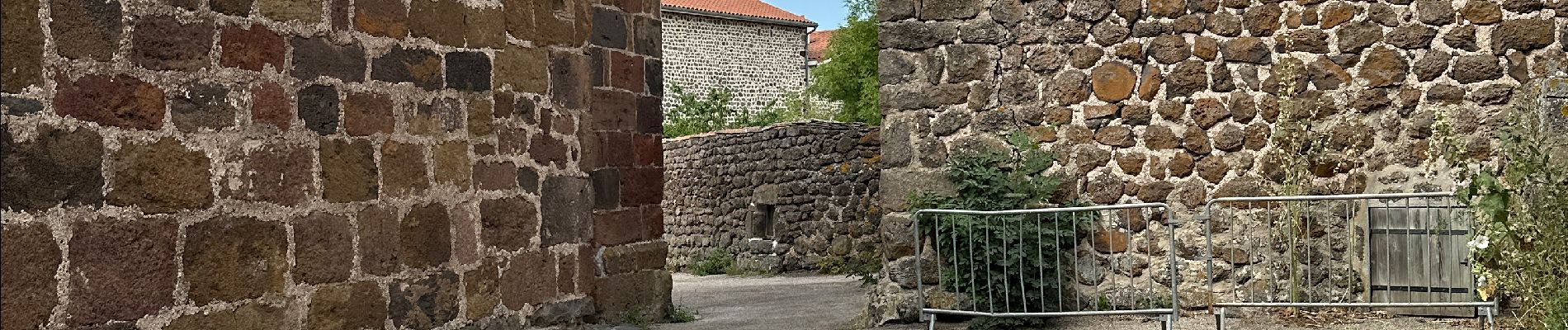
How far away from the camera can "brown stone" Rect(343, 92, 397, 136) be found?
3.93m

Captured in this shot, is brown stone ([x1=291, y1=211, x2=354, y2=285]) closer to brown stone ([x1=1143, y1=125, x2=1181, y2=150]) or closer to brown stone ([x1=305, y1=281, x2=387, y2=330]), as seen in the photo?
brown stone ([x1=305, y1=281, x2=387, y2=330])

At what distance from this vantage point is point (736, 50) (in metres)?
36.7

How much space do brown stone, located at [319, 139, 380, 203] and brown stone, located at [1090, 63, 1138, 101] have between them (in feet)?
12.3

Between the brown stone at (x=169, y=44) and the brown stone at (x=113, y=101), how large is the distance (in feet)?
0.21

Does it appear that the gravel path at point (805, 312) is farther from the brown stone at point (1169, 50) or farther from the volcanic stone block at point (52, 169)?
the volcanic stone block at point (52, 169)

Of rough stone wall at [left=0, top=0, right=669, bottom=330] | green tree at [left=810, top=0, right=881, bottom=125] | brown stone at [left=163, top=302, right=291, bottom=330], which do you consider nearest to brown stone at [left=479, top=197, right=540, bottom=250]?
rough stone wall at [left=0, top=0, right=669, bottom=330]

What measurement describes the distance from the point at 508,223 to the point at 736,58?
105 feet

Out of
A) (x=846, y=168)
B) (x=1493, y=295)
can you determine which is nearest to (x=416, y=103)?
(x=1493, y=295)

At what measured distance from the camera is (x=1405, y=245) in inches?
238

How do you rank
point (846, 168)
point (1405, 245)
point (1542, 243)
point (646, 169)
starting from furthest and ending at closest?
1. point (846, 168)
2. point (646, 169)
3. point (1405, 245)
4. point (1542, 243)

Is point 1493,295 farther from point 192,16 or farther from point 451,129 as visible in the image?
point 192,16

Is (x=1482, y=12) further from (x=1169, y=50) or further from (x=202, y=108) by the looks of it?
(x=202, y=108)

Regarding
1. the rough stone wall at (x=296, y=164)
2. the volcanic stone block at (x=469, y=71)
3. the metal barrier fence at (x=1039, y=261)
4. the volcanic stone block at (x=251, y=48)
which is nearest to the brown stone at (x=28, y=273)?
the rough stone wall at (x=296, y=164)

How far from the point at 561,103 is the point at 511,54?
50 centimetres
